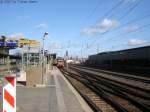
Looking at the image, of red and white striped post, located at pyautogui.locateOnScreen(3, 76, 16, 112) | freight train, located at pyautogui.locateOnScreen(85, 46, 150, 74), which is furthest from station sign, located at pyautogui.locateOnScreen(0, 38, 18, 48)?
red and white striped post, located at pyautogui.locateOnScreen(3, 76, 16, 112)

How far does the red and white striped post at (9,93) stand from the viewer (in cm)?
715

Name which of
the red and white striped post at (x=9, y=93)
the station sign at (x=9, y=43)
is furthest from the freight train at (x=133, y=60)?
the red and white striped post at (x=9, y=93)

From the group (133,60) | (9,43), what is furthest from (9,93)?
(133,60)

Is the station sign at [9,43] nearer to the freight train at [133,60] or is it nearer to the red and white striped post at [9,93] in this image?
the freight train at [133,60]

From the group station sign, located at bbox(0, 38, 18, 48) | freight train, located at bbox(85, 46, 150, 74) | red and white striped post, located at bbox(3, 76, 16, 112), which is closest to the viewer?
red and white striped post, located at bbox(3, 76, 16, 112)

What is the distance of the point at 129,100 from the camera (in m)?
17.1

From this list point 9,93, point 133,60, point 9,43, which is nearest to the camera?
point 9,93

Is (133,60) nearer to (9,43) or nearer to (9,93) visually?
(9,43)

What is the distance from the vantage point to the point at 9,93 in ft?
23.8

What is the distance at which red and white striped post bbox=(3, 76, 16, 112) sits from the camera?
282 inches

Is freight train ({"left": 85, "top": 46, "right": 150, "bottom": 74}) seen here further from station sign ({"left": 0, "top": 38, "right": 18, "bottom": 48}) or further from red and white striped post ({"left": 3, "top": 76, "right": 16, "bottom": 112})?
red and white striped post ({"left": 3, "top": 76, "right": 16, "bottom": 112})

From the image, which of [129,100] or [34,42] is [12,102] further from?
[34,42]

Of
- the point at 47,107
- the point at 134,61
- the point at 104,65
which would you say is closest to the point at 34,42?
the point at 134,61

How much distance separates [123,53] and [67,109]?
49359 millimetres
